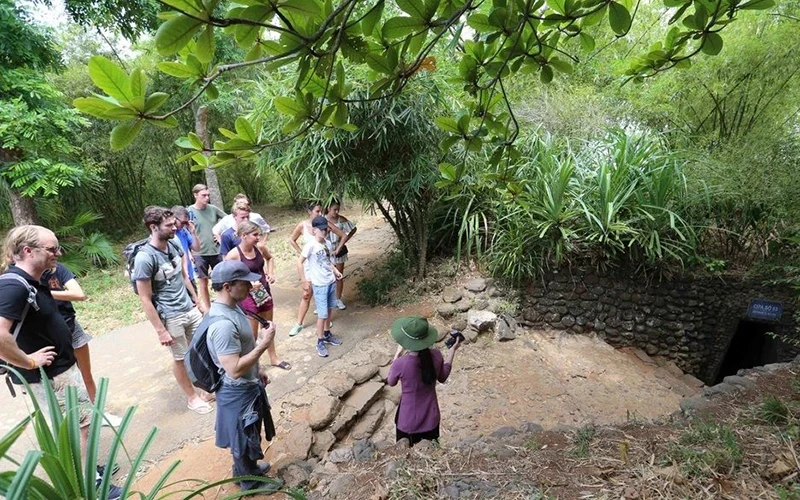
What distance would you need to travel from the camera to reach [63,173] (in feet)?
20.0

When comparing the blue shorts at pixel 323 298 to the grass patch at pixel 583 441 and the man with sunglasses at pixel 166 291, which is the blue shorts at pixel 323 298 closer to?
the man with sunglasses at pixel 166 291

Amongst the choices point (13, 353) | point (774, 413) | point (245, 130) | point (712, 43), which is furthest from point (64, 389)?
point (774, 413)

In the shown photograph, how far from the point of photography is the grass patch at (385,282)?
508cm

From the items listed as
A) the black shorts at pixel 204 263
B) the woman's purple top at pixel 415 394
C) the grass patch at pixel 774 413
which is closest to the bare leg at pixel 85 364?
the black shorts at pixel 204 263

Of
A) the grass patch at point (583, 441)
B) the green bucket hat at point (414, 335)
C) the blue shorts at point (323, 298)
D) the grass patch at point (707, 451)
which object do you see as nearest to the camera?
the grass patch at point (707, 451)

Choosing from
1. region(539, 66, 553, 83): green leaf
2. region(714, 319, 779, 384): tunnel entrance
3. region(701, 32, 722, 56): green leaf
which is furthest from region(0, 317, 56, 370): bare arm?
region(714, 319, 779, 384): tunnel entrance

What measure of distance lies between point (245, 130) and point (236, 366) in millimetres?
1413

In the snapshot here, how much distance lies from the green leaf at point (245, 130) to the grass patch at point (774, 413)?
96.3 inches

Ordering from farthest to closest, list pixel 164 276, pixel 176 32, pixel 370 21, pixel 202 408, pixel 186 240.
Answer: pixel 186 240 → pixel 202 408 → pixel 164 276 → pixel 370 21 → pixel 176 32

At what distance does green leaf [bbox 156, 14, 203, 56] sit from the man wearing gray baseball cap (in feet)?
4.78

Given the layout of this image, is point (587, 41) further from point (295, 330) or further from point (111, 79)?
point (295, 330)

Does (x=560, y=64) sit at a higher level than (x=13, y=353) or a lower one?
higher

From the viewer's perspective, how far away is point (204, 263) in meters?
4.19

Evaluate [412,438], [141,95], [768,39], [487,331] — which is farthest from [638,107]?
[141,95]
